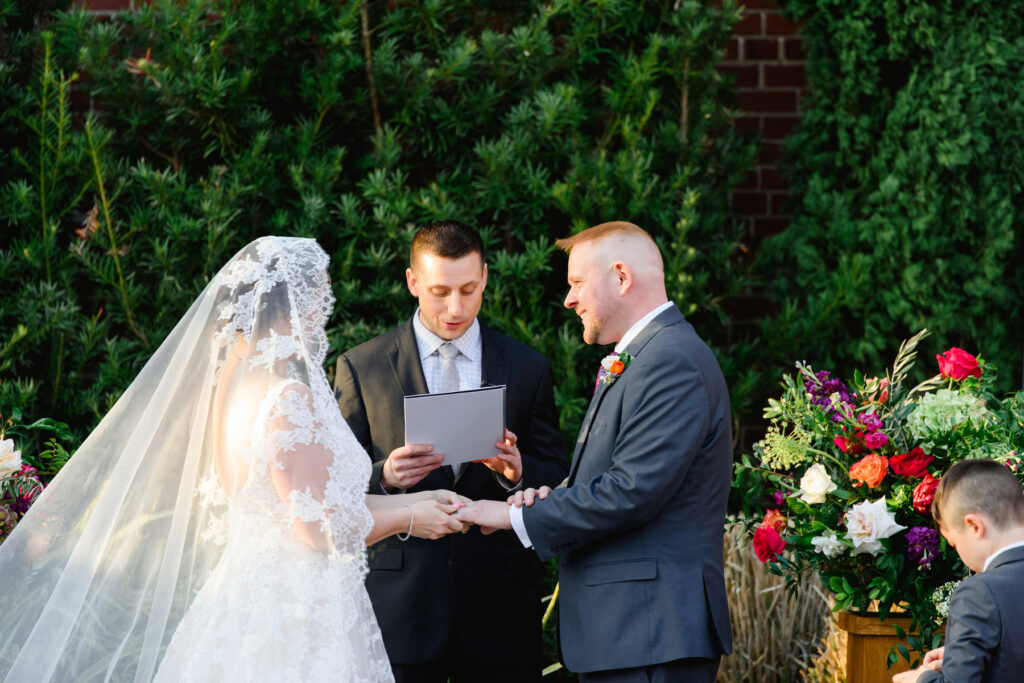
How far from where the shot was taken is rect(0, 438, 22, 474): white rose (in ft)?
11.4

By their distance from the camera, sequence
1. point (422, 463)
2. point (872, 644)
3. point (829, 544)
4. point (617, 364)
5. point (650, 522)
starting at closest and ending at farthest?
point (650, 522), point (617, 364), point (422, 463), point (829, 544), point (872, 644)

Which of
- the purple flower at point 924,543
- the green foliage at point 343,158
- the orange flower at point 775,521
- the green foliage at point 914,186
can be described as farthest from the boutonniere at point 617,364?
the green foliage at point 914,186

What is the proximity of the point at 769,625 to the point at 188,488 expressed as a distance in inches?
114

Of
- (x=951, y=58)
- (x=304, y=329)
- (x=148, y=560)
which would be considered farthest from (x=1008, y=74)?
(x=148, y=560)

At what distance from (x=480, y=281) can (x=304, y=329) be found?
1.03 meters

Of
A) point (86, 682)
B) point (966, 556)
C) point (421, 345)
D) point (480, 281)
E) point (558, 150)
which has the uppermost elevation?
point (558, 150)

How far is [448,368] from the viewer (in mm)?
3822

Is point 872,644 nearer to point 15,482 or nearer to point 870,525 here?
point 870,525

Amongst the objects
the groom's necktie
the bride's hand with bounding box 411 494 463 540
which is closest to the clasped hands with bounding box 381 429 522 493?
the bride's hand with bounding box 411 494 463 540

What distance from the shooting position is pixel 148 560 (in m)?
2.91

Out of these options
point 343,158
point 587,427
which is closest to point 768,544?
point 587,427

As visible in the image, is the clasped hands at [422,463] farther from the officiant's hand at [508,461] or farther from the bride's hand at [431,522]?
the bride's hand at [431,522]

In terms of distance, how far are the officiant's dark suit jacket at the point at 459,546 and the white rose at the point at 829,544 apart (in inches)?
36.9

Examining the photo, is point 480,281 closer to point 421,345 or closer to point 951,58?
point 421,345
